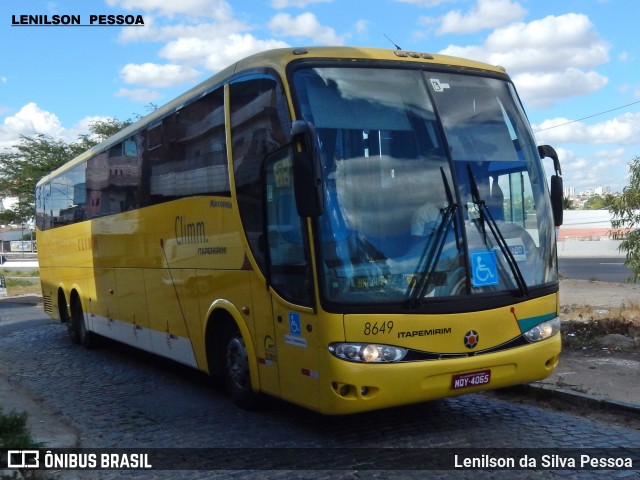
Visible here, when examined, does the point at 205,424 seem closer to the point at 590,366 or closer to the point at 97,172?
the point at 590,366

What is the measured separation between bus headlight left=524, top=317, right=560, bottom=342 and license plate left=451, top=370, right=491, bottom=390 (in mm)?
585

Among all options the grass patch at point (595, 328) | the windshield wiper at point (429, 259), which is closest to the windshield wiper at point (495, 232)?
the windshield wiper at point (429, 259)

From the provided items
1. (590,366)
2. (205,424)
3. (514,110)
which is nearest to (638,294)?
(590,366)

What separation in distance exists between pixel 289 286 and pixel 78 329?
381 inches

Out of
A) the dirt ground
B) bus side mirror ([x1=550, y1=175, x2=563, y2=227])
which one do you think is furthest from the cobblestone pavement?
the dirt ground

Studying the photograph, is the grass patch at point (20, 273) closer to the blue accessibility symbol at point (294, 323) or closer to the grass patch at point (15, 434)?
the grass patch at point (15, 434)

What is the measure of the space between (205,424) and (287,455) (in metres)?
1.55

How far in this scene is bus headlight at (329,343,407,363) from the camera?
6188 mm

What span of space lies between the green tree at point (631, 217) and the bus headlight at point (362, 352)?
6.70m

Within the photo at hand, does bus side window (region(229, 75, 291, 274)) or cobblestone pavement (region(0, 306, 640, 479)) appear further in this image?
bus side window (region(229, 75, 291, 274))

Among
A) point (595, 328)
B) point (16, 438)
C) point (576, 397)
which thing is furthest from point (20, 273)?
point (576, 397)

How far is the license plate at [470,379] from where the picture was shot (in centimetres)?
650

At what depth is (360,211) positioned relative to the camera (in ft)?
21.0

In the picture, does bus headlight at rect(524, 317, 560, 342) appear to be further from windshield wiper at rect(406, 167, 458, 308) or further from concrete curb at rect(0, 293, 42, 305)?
concrete curb at rect(0, 293, 42, 305)
